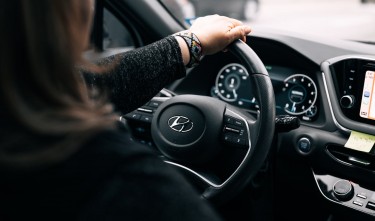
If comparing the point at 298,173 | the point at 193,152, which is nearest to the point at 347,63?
the point at 298,173

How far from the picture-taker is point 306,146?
1.88m

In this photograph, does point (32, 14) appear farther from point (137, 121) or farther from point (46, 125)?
point (137, 121)

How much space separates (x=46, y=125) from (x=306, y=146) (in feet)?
4.63

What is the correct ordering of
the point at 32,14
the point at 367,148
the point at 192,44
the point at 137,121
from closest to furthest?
the point at 32,14 → the point at 192,44 → the point at 367,148 → the point at 137,121

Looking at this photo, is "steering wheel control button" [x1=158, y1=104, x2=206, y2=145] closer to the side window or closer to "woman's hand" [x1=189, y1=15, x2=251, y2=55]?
"woman's hand" [x1=189, y1=15, x2=251, y2=55]

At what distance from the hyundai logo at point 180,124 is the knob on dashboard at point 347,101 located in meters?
0.62

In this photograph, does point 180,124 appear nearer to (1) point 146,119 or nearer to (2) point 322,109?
(1) point 146,119

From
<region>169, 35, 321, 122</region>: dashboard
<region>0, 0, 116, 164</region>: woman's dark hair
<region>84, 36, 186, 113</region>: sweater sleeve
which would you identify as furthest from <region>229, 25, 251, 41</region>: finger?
<region>0, 0, 116, 164</region>: woman's dark hair

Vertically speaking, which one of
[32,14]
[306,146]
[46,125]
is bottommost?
[306,146]

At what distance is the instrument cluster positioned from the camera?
1.93 meters

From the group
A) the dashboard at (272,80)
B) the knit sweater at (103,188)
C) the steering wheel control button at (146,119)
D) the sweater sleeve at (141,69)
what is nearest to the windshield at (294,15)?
the dashboard at (272,80)

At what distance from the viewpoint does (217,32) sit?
1.38m

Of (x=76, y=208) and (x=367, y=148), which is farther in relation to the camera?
(x=367, y=148)

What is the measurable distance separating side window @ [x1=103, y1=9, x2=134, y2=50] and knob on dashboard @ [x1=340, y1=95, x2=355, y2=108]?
1.00 meters
